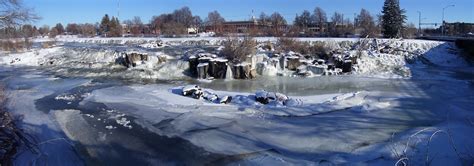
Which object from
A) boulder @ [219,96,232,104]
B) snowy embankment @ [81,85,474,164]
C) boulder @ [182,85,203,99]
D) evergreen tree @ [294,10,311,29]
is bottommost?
snowy embankment @ [81,85,474,164]

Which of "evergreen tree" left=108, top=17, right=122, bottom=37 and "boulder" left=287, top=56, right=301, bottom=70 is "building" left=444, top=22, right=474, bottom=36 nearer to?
"boulder" left=287, top=56, right=301, bottom=70

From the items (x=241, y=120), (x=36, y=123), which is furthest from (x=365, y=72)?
(x=36, y=123)

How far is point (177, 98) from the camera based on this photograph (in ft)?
61.3

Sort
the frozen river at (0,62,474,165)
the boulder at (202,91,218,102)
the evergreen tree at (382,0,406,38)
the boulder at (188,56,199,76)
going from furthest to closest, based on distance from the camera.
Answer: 1. the evergreen tree at (382,0,406,38)
2. the boulder at (188,56,199,76)
3. the boulder at (202,91,218,102)
4. the frozen river at (0,62,474,165)

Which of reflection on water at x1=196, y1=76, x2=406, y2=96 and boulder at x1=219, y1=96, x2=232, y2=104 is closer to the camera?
boulder at x1=219, y1=96, x2=232, y2=104

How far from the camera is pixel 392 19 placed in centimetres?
5506

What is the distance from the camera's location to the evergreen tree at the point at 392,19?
2157 inches

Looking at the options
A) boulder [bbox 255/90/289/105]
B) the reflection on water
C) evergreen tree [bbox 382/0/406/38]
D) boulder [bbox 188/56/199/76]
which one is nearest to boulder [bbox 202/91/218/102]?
boulder [bbox 255/90/289/105]

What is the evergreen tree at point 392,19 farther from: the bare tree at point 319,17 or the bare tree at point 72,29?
the bare tree at point 72,29

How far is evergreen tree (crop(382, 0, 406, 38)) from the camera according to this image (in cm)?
5478

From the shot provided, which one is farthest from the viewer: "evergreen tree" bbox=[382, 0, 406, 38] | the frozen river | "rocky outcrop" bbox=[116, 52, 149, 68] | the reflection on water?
"evergreen tree" bbox=[382, 0, 406, 38]

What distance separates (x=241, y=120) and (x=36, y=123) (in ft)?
21.4

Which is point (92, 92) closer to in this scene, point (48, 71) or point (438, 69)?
point (48, 71)

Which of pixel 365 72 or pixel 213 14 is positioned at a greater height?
pixel 213 14
